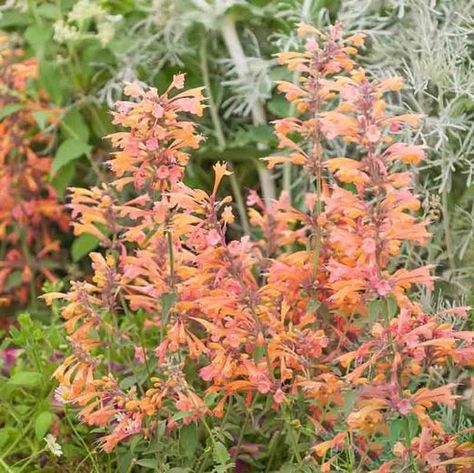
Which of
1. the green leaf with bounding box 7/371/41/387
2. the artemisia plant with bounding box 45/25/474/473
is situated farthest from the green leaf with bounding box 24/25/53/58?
the green leaf with bounding box 7/371/41/387

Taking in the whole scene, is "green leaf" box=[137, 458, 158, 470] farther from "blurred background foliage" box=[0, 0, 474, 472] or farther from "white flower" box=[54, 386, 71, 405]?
"blurred background foliage" box=[0, 0, 474, 472]

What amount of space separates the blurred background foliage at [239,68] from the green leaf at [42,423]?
1.61 feet

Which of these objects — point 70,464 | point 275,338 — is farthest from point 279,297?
point 70,464

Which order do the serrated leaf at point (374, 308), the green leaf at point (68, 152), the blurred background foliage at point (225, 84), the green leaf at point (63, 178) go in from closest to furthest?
1. the serrated leaf at point (374, 308)
2. the blurred background foliage at point (225, 84)
3. the green leaf at point (68, 152)
4. the green leaf at point (63, 178)

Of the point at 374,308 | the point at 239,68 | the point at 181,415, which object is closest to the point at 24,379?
the point at 181,415

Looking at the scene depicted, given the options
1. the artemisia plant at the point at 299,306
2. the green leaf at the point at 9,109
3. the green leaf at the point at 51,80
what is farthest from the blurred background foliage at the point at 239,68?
the artemisia plant at the point at 299,306

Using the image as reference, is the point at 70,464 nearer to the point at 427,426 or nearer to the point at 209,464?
the point at 209,464

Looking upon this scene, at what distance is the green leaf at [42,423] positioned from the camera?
7.00 feet

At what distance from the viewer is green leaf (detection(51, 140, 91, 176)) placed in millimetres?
2947

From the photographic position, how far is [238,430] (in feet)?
6.94

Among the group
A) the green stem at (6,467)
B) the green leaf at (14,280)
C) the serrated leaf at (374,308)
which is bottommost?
the green leaf at (14,280)

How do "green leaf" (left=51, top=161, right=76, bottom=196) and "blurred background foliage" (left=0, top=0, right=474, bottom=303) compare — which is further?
"green leaf" (left=51, top=161, right=76, bottom=196)

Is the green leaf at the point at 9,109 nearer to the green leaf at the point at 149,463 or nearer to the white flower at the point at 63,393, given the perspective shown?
the white flower at the point at 63,393

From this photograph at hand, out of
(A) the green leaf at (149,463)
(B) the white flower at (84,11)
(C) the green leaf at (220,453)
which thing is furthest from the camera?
(B) the white flower at (84,11)
